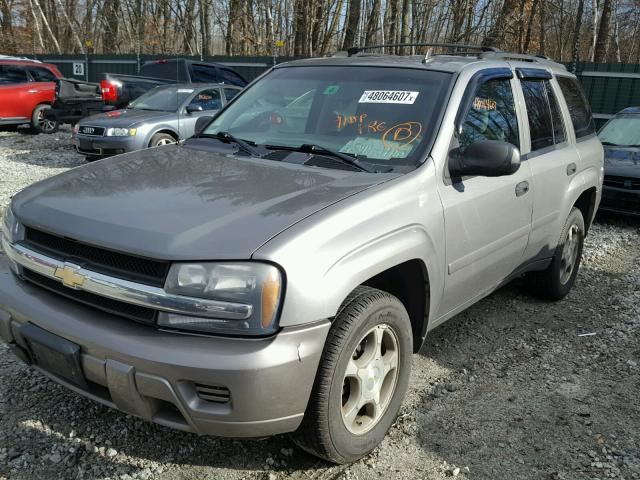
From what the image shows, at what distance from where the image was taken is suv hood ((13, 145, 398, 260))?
2.21 meters

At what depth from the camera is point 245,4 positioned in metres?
25.1

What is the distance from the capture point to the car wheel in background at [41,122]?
14.4m

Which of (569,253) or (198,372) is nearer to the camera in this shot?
(198,372)

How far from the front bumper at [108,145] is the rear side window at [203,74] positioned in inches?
167

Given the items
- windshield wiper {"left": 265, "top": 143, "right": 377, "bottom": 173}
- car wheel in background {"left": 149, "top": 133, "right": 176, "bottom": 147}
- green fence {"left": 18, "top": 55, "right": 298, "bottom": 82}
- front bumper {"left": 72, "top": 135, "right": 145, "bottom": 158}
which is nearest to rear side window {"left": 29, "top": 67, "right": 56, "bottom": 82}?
green fence {"left": 18, "top": 55, "right": 298, "bottom": 82}

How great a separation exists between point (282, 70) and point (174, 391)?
2.61 m

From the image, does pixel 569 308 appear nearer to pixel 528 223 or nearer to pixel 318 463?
pixel 528 223

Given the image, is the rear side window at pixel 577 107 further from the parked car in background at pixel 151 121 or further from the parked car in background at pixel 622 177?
the parked car in background at pixel 151 121

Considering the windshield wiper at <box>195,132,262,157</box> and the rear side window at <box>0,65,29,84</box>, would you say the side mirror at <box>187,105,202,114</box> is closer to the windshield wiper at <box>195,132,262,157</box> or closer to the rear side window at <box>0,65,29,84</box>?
the rear side window at <box>0,65,29,84</box>

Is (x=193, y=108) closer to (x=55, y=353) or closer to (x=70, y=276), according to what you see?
(x=70, y=276)

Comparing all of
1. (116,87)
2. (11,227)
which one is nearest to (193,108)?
(116,87)

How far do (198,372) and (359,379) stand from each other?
80 centimetres

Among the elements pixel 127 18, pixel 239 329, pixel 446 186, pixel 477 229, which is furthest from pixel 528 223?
pixel 127 18

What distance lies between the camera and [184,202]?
8.24ft
